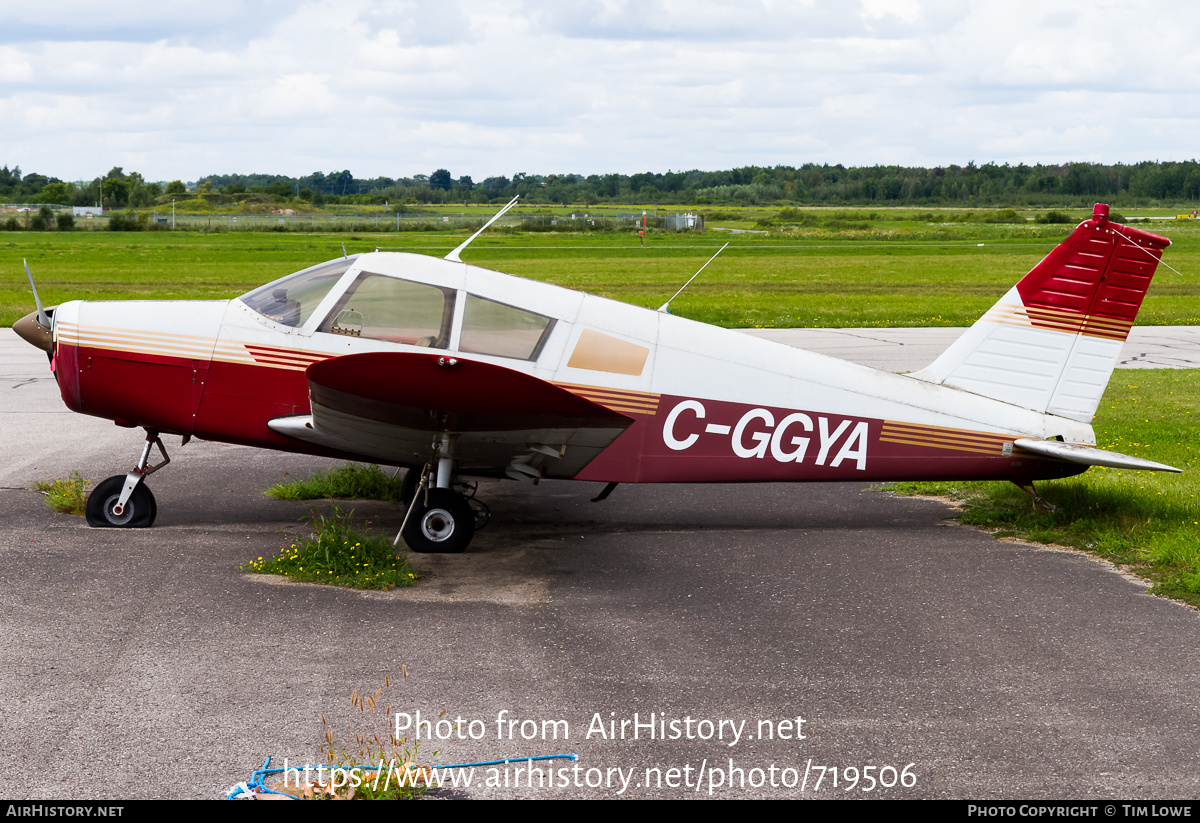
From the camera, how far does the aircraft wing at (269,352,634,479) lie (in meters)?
6.18

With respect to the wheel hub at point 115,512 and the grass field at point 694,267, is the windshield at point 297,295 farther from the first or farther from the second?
the grass field at point 694,267

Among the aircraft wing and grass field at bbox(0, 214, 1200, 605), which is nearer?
Answer: the aircraft wing

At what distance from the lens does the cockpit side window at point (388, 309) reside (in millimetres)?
7344

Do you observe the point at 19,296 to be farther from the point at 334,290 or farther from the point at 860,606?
the point at 860,606

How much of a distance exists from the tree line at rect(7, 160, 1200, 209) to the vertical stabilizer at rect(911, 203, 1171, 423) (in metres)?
131

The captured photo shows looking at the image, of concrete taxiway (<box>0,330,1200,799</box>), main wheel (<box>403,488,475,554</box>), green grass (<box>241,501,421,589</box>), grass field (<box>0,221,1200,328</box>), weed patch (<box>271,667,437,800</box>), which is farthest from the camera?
grass field (<box>0,221,1200,328</box>)

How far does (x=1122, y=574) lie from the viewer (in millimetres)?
7352

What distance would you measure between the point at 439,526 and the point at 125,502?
7.95 feet

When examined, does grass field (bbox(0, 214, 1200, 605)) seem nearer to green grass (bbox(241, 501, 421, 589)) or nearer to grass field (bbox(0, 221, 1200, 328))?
grass field (bbox(0, 221, 1200, 328))

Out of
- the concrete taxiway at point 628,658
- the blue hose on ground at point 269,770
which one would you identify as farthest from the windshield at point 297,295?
the blue hose on ground at point 269,770

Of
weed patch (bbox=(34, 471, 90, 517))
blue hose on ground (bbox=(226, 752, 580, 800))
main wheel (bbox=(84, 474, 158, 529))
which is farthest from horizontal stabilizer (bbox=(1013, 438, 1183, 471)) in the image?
weed patch (bbox=(34, 471, 90, 517))

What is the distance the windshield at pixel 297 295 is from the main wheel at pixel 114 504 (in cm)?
172

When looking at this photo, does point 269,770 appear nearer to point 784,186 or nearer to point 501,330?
point 501,330

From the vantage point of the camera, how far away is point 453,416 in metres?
6.85
